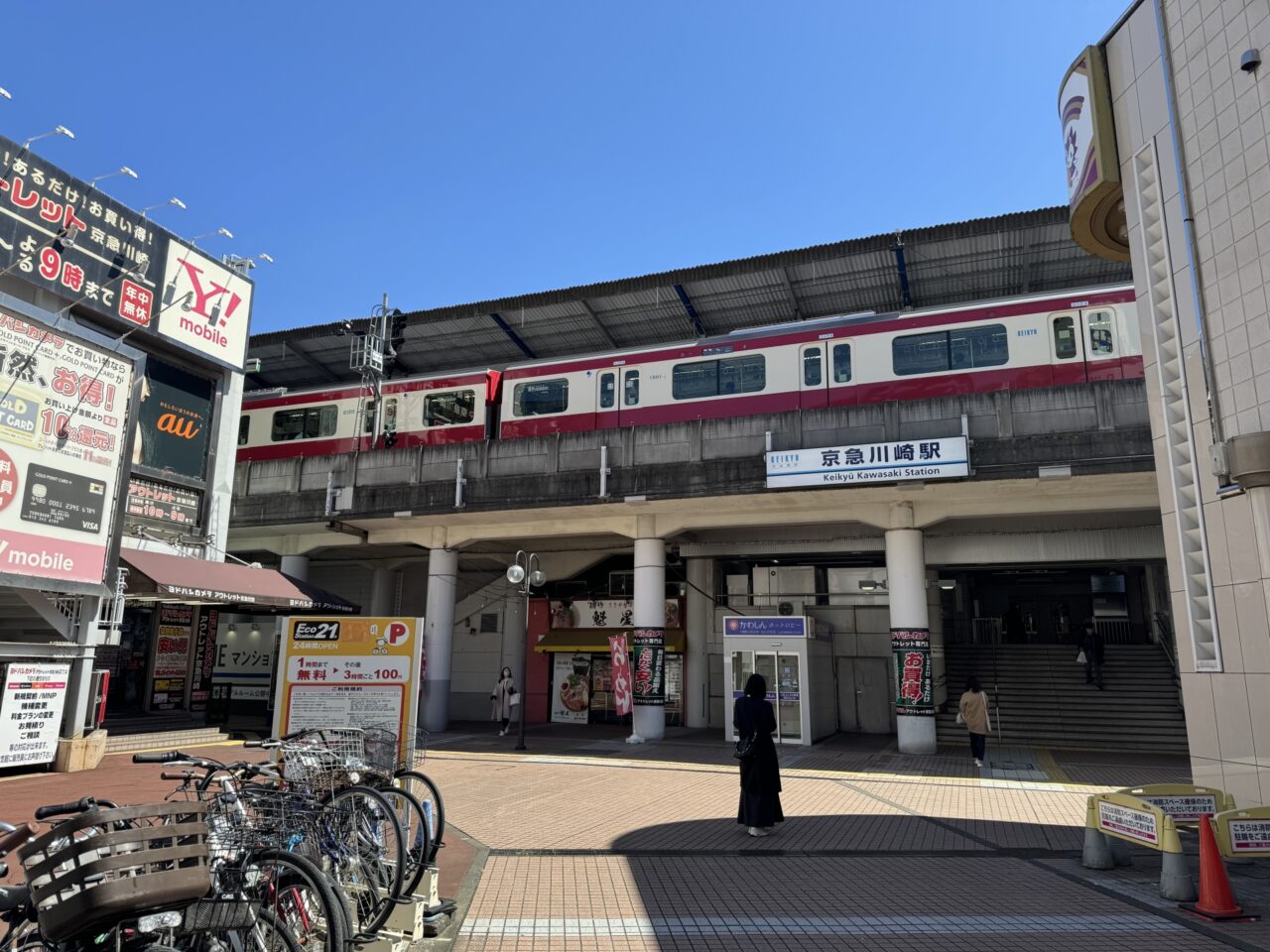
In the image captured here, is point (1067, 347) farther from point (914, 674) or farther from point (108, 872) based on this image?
point (108, 872)

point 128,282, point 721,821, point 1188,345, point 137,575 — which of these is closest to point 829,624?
point 721,821

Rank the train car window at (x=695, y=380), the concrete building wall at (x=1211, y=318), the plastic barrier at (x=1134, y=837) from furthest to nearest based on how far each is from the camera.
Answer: the train car window at (x=695, y=380)
the concrete building wall at (x=1211, y=318)
the plastic barrier at (x=1134, y=837)

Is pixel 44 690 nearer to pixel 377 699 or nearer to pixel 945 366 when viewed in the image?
pixel 377 699

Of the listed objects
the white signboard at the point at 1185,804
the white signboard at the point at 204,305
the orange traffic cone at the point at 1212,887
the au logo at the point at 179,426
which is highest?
the white signboard at the point at 204,305

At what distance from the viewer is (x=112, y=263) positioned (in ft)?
51.9

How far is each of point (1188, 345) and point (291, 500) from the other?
18850 mm

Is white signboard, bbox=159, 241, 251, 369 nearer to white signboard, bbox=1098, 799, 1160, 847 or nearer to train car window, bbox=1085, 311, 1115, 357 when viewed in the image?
white signboard, bbox=1098, 799, 1160, 847

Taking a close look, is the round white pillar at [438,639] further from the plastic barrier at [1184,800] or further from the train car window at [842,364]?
the plastic barrier at [1184,800]

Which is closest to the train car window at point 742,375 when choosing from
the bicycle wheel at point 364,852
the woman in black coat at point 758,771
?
the woman in black coat at point 758,771

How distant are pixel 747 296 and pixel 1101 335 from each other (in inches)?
421

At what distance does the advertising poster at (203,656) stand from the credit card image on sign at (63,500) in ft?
31.5

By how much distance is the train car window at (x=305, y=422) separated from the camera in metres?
22.0

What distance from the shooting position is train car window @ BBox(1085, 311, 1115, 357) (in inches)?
597

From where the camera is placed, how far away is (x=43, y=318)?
41.6ft
